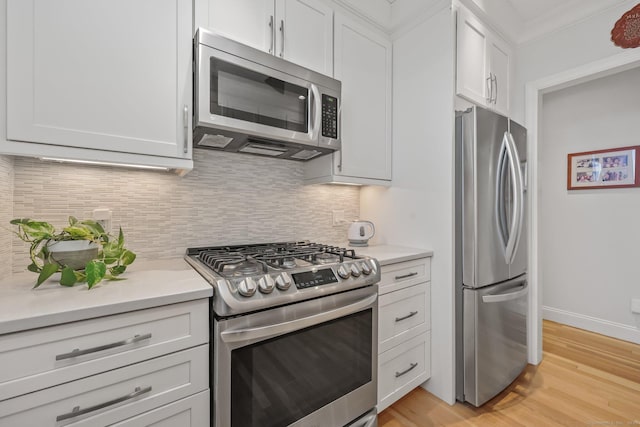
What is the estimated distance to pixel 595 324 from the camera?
2830mm

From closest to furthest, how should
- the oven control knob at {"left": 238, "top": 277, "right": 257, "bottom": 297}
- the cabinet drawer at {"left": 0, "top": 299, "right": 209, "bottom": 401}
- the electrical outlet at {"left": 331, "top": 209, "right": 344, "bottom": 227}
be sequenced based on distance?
the cabinet drawer at {"left": 0, "top": 299, "right": 209, "bottom": 401}
the oven control knob at {"left": 238, "top": 277, "right": 257, "bottom": 297}
the electrical outlet at {"left": 331, "top": 209, "right": 344, "bottom": 227}

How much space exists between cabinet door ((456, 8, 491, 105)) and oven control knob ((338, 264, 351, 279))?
53.2 inches

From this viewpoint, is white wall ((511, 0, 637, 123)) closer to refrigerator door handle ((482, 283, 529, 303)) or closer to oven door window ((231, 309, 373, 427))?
refrigerator door handle ((482, 283, 529, 303))

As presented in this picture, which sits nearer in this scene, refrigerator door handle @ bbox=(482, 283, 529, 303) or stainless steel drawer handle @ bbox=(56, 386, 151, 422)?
stainless steel drawer handle @ bbox=(56, 386, 151, 422)

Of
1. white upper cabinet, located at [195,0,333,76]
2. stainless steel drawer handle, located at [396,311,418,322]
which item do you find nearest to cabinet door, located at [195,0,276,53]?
white upper cabinet, located at [195,0,333,76]

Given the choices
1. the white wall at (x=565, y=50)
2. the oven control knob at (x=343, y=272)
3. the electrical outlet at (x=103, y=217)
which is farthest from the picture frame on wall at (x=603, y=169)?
the electrical outlet at (x=103, y=217)

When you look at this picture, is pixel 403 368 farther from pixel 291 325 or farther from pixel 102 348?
pixel 102 348

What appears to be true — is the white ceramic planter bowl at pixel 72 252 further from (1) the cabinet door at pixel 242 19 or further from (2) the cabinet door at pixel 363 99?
(2) the cabinet door at pixel 363 99

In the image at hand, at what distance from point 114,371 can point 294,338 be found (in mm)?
596

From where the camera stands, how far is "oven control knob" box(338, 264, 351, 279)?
4.24ft

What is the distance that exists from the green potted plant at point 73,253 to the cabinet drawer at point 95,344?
0.59ft

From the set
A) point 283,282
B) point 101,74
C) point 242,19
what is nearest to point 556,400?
point 283,282

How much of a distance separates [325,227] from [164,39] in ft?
4.88

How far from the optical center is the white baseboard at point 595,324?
2623 mm
